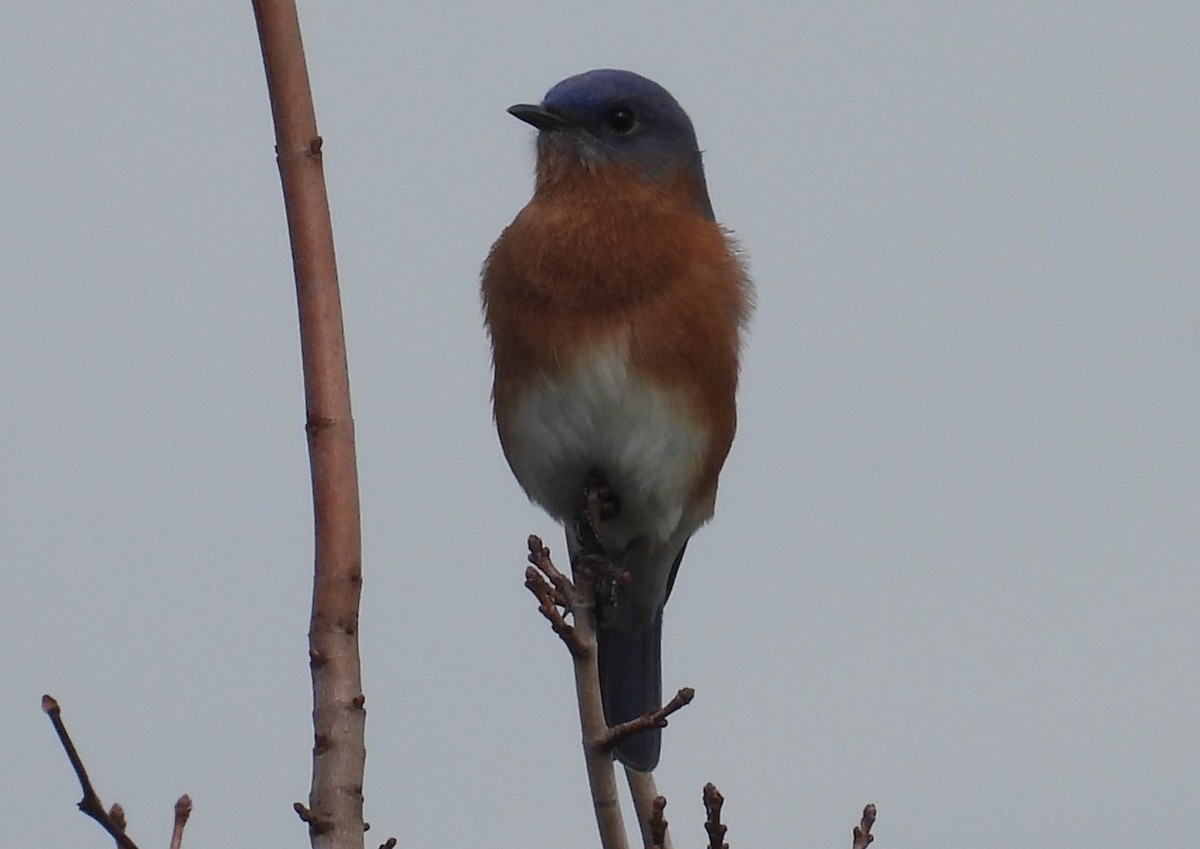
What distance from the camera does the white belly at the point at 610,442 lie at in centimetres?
679

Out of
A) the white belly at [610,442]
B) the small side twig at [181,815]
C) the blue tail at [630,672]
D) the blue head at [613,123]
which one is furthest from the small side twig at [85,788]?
the blue tail at [630,672]

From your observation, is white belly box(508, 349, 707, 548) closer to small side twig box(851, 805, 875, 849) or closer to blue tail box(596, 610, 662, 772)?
blue tail box(596, 610, 662, 772)

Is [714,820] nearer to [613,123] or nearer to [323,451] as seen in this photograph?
[323,451]

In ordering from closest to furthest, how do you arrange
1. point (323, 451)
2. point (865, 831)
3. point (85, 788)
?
point (85, 788) < point (323, 451) < point (865, 831)

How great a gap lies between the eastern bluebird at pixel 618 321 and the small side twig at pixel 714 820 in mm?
1968

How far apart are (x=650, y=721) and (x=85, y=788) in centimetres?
160

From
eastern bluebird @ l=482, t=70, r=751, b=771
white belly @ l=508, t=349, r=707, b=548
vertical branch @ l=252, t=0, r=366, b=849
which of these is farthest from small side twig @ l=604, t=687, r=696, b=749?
white belly @ l=508, t=349, r=707, b=548

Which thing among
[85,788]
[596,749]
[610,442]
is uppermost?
[610,442]

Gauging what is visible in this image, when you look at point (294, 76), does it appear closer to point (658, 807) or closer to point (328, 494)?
point (328, 494)

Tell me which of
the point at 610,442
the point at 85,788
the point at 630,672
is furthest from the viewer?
the point at 630,672

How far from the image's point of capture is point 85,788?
319 cm

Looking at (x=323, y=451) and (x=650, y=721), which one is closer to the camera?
(x=323, y=451)

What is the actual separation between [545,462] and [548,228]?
883 millimetres

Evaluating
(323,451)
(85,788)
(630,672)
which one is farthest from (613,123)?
(85,788)
